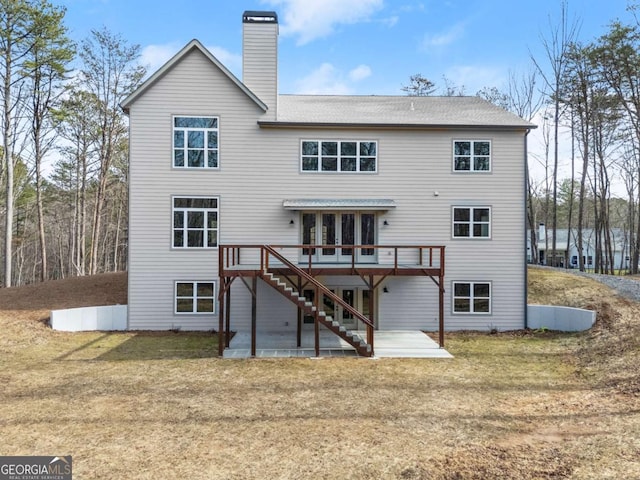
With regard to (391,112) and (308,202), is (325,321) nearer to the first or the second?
(308,202)

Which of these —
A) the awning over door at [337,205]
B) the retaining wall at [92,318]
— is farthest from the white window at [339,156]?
the retaining wall at [92,318]

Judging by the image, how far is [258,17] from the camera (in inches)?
569

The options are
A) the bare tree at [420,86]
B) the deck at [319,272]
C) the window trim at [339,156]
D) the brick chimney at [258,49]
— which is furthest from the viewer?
the bare tree at [420,86]

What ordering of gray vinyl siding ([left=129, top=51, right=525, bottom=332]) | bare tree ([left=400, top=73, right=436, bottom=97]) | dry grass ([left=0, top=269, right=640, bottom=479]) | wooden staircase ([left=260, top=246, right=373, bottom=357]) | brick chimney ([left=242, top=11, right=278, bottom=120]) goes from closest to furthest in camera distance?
dry grass ([left=0, top=269, right=640, bottom=479]) → wooden staircase ([left=260, top=246, right=373, bottom=357]) → gray vinyl siding ([left=129, top=51, right=525, bottom=332]) → brick chimney ([left=242, top=11, right=278, bottom=120]) → bare tree ([left=400, top=73, right=436, bottom=97])

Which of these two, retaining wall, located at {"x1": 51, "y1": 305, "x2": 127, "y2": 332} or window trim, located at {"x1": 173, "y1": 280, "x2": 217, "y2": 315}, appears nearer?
retaining wall, located at {"x1": 51, "y1": 305, "x2": 127, "y2": 332}

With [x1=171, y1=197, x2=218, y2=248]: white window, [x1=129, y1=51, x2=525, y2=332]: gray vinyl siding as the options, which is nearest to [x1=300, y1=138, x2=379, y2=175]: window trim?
[x1=129, y1=51, x2=525, y2=332]: gray vinyl siding

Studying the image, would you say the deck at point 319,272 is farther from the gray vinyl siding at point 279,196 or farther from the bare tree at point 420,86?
the bare tree at point 420,86

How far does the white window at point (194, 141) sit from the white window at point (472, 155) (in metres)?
8.90

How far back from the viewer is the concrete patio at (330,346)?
10.6 metres

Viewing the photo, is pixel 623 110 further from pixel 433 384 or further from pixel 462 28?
pixel 433 384

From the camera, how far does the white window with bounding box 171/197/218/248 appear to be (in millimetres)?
13625

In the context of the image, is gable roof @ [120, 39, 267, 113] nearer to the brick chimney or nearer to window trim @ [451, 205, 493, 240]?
the brick chimney
